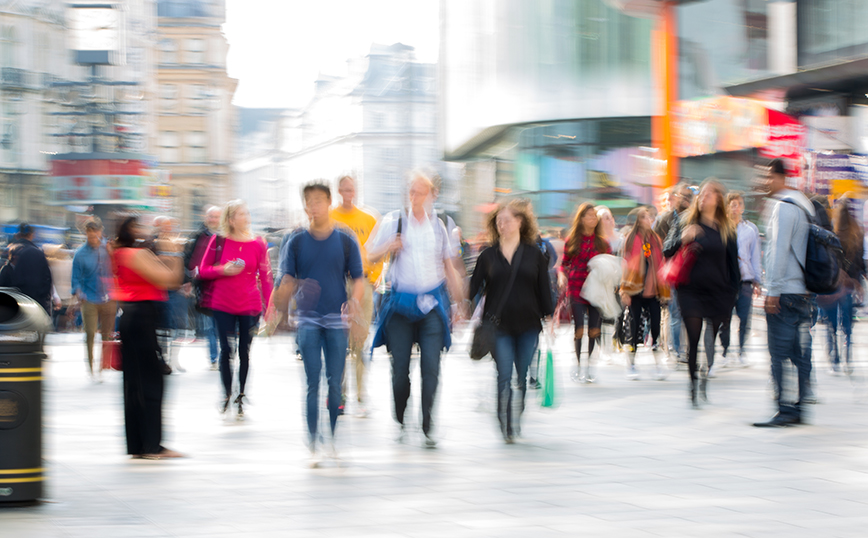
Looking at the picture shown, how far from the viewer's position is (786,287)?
8.28m

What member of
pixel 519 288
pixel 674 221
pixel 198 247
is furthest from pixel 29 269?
pixel 674 221

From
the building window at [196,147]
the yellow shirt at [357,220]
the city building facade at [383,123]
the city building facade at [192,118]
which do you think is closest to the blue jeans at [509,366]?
the yellow shirt at [357,220]

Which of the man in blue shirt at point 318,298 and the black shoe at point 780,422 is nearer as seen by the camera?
the man in blue shirt at point 318,298

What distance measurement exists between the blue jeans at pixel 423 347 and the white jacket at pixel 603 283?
398 centimetres

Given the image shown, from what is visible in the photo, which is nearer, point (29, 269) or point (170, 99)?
point (29, 269)

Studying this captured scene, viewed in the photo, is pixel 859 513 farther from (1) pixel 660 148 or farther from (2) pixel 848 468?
(1) pixel 660 148

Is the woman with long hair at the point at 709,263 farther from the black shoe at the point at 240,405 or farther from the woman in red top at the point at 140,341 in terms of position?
the woman in red top at the point at 140,341

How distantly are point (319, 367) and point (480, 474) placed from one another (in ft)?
4.35

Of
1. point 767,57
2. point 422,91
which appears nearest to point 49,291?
point 767,57

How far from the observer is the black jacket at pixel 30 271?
13.0 m

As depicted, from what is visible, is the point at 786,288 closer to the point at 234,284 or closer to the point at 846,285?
the point at 846,285

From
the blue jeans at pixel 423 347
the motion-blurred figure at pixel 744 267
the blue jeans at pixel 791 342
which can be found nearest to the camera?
the blue jeans at pixel 423 347

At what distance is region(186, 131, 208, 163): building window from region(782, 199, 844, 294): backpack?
241 ft

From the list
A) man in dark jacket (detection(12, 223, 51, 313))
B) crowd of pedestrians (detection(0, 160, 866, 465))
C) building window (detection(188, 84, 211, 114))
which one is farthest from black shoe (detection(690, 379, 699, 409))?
building window (detection(188, 84, 211, 114))
